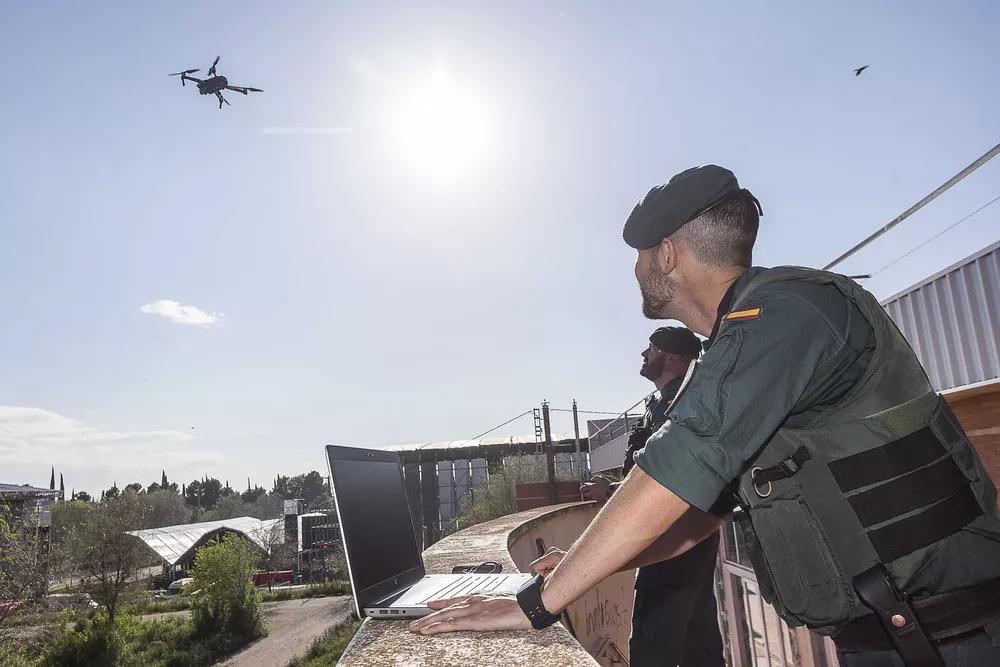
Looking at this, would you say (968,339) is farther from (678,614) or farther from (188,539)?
(188,539)

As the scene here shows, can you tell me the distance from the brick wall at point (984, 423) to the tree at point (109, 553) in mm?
40123

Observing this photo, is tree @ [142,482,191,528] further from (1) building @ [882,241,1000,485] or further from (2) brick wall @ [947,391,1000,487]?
(2) brick wall @ [947,391,1000,487]

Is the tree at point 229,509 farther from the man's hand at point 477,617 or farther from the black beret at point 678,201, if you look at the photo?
the black beret at point 678,201

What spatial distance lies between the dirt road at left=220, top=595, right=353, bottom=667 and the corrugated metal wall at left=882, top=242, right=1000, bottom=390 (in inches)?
1056

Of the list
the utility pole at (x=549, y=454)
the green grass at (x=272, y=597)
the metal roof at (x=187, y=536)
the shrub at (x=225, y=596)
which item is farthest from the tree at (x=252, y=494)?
the utility pole at (x=549, y=454)

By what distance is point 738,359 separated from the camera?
3.50 ft

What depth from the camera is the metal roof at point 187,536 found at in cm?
4731

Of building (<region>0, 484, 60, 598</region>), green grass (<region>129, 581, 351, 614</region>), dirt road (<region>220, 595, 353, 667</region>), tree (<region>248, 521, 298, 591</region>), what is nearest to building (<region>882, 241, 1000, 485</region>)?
dirt road (<region>220, 595, 353, 667</region>)

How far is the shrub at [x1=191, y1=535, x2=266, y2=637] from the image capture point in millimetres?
30922

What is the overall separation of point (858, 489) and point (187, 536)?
60.5 meters

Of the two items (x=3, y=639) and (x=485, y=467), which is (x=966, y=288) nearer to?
(x=3, y=639)

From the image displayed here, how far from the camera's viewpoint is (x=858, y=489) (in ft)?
3.61

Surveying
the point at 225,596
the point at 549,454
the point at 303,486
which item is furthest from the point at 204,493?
the point at 549,454

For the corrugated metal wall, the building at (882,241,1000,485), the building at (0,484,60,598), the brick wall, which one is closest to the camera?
the brick wall
